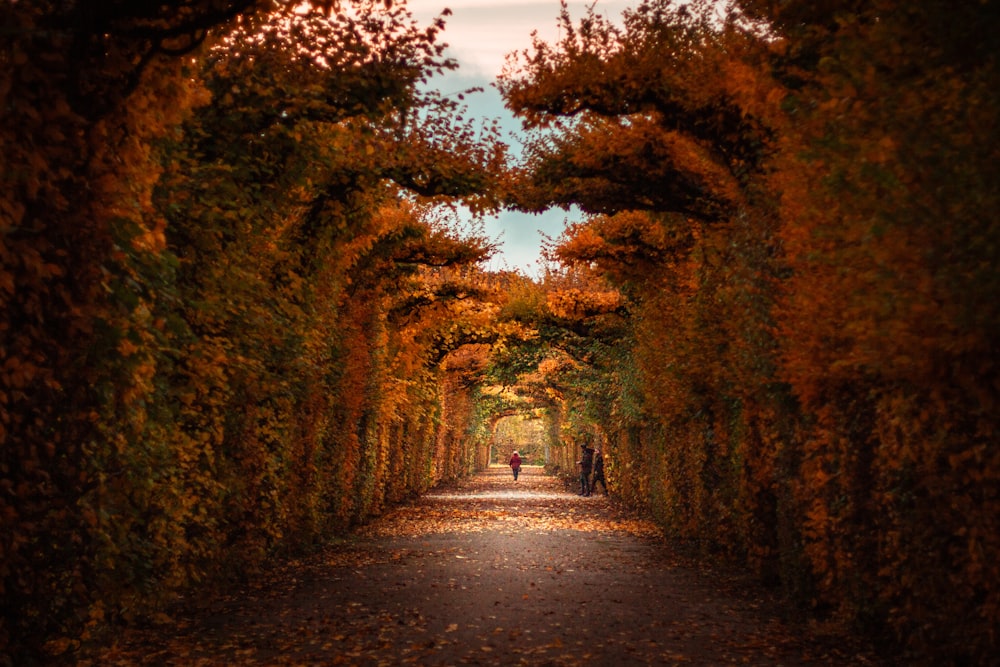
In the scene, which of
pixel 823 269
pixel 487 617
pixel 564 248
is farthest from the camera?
pixel 564 248

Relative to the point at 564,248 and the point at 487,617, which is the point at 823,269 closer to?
the point at 487,617

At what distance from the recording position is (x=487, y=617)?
9.77 meters

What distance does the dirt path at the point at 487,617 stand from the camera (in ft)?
25.7

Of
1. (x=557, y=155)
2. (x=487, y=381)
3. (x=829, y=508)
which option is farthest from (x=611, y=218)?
(x=487, y=381)

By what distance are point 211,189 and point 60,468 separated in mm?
3828

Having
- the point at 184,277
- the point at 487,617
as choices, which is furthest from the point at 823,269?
the point at 184,277

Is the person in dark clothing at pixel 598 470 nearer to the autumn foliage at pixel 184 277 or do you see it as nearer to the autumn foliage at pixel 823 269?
the autumn foliage at pixel 184 277

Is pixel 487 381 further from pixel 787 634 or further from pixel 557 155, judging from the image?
pixel 787 634

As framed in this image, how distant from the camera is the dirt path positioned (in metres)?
7.85

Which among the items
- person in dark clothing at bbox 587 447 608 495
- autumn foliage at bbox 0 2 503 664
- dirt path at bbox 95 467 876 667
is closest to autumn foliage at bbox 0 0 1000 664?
autumn foliage at bbox 0 2 503 664

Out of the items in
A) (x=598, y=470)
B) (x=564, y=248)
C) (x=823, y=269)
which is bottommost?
(x=598, y=470)

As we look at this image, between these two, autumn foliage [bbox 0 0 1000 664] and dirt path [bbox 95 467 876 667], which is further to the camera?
dirt path [bbox 95 467 876 667]

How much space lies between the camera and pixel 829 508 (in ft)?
30.2

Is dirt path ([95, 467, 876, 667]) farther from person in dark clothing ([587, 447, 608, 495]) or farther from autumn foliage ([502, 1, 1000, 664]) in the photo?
person in dark clothing ([587, 447, 608, 495])
